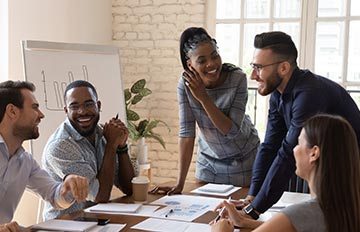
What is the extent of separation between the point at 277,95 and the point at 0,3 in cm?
235

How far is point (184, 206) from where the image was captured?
6.56 feet

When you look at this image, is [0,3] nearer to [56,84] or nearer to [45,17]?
[45,17]

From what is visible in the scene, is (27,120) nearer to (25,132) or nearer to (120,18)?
(25,132)

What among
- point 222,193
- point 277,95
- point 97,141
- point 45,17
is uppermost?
point 45,17

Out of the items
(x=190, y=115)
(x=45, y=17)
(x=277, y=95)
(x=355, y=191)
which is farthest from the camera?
(x=45, y=17)

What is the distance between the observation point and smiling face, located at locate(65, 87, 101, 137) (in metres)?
2.14

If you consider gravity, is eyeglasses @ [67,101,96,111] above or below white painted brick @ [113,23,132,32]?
below

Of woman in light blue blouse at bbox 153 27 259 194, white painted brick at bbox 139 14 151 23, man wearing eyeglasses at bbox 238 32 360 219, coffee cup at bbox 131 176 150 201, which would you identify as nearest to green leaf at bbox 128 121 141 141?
white painted brick at bbox 139 14 151 23

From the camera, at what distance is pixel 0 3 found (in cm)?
358

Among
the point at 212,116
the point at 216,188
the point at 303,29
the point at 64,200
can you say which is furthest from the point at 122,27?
the point at 64,200

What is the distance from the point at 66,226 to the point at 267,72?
0.90 m

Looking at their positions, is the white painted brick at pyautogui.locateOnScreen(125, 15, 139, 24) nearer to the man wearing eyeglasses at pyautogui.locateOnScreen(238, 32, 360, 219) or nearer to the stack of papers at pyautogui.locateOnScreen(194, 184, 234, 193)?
the stack of papers at pyautogui.locateOnScreen(194, 184, 234, 193)

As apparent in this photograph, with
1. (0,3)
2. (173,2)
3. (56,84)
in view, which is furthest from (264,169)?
(173,2)

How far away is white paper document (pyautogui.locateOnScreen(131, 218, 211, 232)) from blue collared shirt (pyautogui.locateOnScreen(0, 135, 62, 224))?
0.42m
